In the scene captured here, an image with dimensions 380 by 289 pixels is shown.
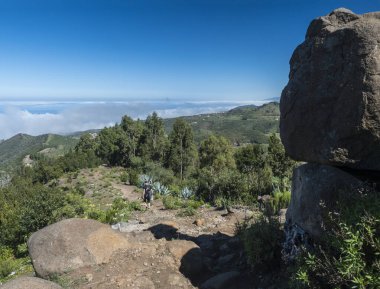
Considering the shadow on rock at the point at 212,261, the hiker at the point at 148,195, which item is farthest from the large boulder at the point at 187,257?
the hiker at the point at 148,195

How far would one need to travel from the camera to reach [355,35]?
7809 mm

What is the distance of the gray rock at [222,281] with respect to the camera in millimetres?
9125

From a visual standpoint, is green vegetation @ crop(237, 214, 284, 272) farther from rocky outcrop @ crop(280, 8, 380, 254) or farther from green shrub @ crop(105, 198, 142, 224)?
green shrub @ crop(105, 198, 142, 224)

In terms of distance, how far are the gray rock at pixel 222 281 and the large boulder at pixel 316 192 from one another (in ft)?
6.68

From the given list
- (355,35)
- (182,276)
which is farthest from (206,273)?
(355,35)

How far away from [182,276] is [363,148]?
5.95 m

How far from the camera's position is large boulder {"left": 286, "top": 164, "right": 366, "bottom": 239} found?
7.76m

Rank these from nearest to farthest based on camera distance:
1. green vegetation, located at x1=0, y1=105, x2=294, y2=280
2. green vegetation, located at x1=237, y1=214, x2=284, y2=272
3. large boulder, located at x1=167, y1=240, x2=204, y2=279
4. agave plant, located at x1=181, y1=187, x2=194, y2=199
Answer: green vegetation, located at x1=237, y1=214, x2=284, y2=272
large boulder, located at x1=167, y1=240, x2=204, y2=279
green vegetation, located at x1=0, y1=105, x2=294, y2=280
agave plant, located at x1=181, y1=187, x2=194, y2=199

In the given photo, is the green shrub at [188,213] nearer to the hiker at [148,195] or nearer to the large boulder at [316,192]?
the hiker at [148,195]

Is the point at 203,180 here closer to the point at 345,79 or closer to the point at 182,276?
the point at 182,276

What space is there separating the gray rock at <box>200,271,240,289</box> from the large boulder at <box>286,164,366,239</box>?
2.04m

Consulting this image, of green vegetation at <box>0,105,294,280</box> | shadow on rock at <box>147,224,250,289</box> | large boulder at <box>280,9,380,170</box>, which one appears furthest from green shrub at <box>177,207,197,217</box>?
large boulder at <box>280,9,380,170</box>

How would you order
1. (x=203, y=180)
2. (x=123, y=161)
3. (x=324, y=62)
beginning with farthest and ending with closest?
(x=123, y=161), (x=203, y=180), (x=324, y=62)

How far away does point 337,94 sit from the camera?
796cm
